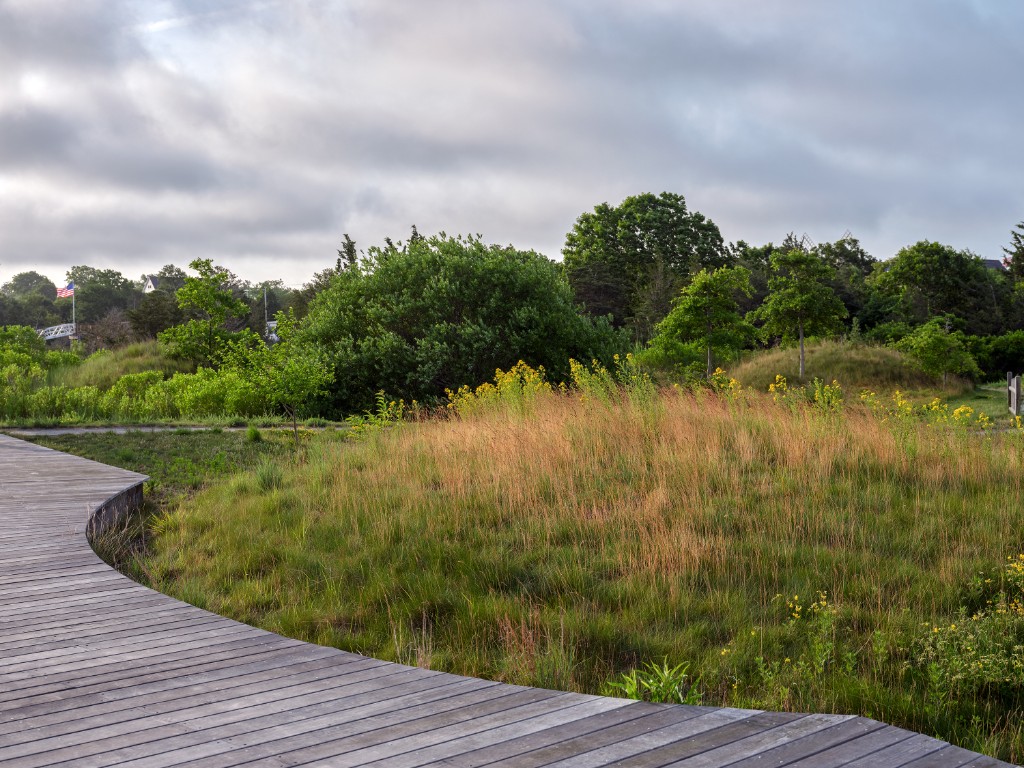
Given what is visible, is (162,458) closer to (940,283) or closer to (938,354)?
(938,354)

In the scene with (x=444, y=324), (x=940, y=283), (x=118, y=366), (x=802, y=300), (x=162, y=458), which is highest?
(x=940, y=283)

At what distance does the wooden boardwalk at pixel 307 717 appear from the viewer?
107 inches

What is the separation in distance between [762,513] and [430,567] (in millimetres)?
2448

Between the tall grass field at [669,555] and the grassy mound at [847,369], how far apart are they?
1818 centimetres

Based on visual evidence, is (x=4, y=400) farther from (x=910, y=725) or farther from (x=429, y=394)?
(x=910, y=725)

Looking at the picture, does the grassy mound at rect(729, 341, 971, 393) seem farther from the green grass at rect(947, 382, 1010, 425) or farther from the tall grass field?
the tall grass field

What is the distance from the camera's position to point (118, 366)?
2408cm

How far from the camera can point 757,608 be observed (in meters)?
4.81

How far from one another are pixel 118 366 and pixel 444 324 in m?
11.9

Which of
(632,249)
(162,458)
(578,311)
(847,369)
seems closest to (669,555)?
(162,458)

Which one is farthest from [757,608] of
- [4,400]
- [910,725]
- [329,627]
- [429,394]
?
[4,400]

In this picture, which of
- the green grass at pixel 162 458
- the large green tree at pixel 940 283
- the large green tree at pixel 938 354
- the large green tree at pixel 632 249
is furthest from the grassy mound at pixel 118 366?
the large green tree at pixel 940 283

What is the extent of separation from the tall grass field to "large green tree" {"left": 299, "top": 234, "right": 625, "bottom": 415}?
833cm

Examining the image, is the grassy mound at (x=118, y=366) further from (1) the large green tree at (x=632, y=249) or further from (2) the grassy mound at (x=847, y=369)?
(1) the large green tree at (x=632, y=249)
